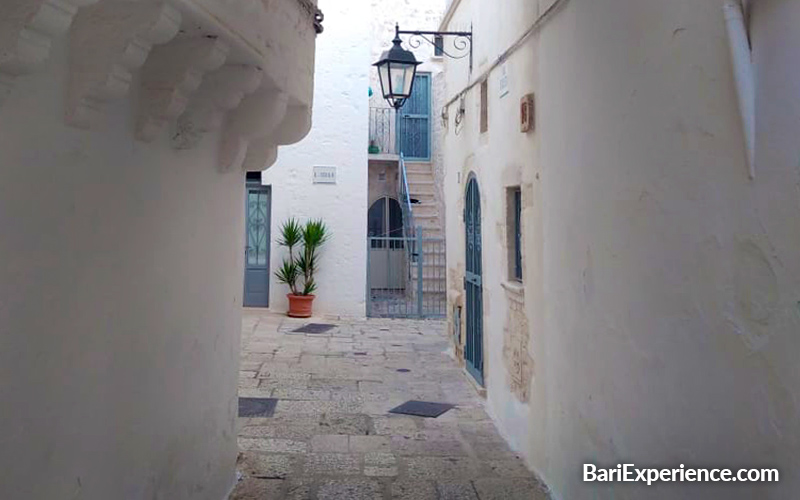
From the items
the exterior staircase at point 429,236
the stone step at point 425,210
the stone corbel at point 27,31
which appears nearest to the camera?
the stone corbel at point 27,31

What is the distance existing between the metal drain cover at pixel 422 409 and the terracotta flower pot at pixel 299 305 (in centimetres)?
475

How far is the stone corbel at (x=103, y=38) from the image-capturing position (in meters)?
1.84

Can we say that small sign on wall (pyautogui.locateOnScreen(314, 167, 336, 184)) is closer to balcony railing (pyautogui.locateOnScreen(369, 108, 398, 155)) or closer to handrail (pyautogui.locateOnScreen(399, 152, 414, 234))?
handrail (pyautogui.locateOnScreen(399, 152, 414, 234))

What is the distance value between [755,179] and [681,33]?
66cm

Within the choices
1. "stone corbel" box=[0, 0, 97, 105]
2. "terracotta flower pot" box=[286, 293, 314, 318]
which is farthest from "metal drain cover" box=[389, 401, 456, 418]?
"terracotta flower pot" box=[286, 293, 314, 318]

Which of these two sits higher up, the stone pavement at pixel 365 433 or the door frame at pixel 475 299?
the door frame at pixel 475 299

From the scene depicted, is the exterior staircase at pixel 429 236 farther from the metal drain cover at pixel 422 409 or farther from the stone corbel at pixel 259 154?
the stone corbel at pixel 259 154

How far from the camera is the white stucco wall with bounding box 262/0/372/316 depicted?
1062 centimetres

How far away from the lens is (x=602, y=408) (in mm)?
2877

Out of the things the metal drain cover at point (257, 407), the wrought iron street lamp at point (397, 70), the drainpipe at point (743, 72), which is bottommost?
the metal drain cover at point (257, 407)

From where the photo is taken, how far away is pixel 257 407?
17.6 feet

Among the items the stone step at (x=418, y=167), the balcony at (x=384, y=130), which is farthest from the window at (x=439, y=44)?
the balcony at (x=384, y=130)

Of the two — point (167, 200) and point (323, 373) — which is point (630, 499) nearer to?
point (167, 200)

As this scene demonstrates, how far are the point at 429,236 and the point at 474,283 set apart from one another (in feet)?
20.9
